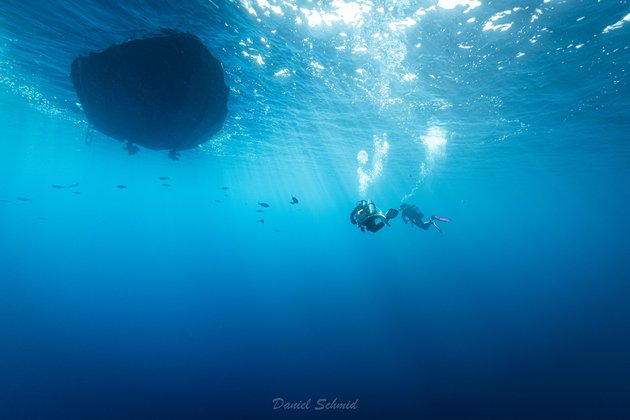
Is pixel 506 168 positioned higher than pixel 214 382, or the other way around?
pixel 506 168

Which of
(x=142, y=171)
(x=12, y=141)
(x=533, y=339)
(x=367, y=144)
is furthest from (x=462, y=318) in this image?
(x=12, y=141)

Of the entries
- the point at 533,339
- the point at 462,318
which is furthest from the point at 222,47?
the point at 462,318

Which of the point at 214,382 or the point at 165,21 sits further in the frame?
the point at 214,382

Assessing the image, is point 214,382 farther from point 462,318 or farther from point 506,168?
point 506,168

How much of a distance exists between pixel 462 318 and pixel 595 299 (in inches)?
547

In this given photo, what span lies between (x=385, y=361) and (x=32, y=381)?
17.8m

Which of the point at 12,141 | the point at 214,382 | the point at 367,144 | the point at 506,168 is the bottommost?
the point at 214,382

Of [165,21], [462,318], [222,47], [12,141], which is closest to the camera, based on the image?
[165,21]

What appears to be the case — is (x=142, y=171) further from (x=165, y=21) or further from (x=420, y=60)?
(x=420, y=60)

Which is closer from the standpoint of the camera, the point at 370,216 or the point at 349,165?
the point at 370,216

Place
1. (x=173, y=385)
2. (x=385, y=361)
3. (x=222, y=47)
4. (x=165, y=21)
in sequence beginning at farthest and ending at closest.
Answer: (x=385, y=361)
(x=173, y=385)
(x=222, y=47)
(x=165, y=21)

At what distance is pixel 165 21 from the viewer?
27.5 feet

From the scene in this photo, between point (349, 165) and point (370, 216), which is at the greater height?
point (349, 165)

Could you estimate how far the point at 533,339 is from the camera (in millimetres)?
17484
